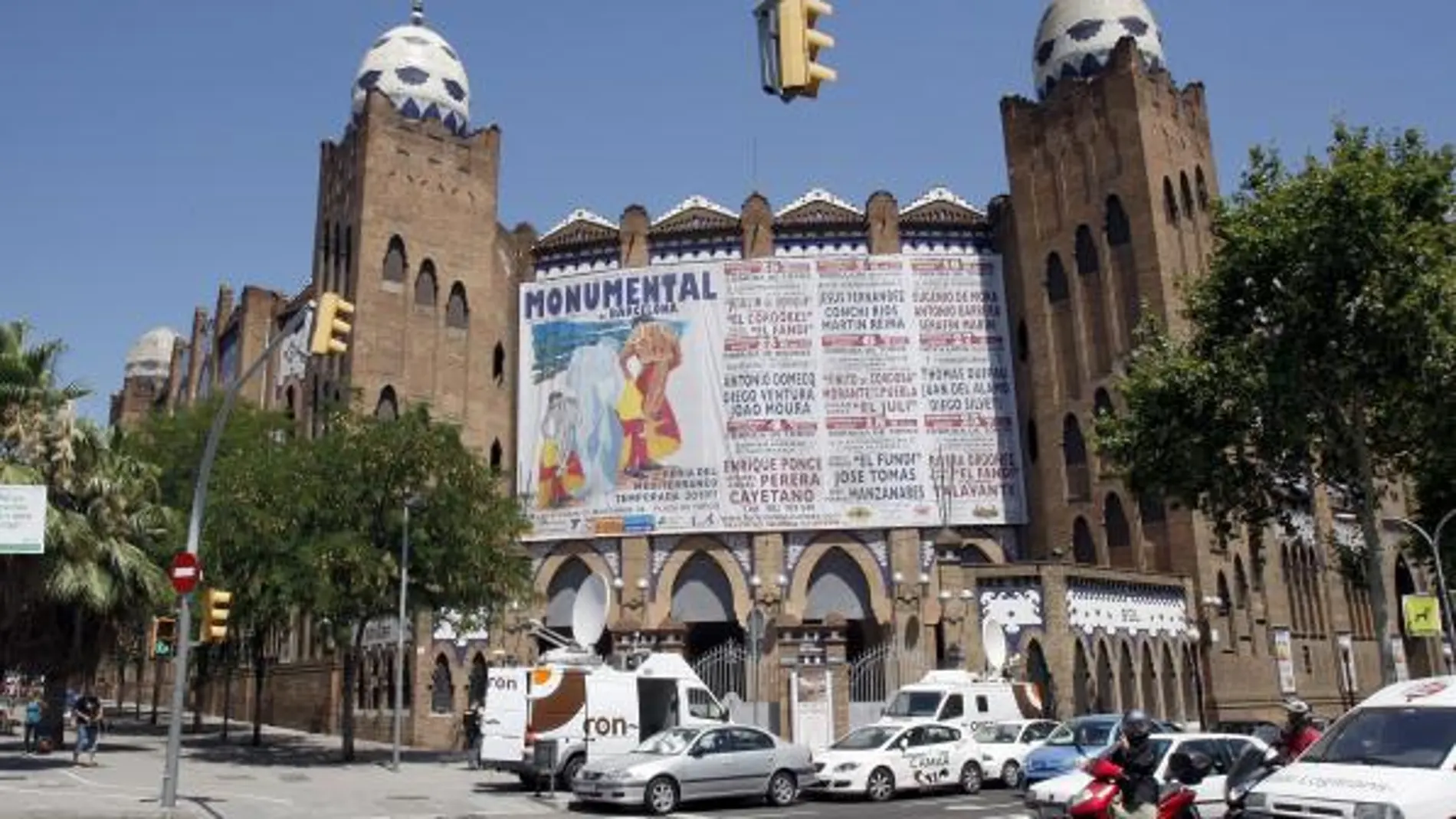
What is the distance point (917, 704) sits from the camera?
948 inches

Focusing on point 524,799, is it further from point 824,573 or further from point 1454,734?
point 824,573

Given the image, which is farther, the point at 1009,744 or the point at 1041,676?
the point at 1041,676

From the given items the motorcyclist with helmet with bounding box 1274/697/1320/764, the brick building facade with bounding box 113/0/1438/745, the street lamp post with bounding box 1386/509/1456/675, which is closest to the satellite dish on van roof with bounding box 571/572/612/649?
the brick building facade with bounding box 113/0/1438/745

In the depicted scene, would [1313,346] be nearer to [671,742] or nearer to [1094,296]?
[671,742]

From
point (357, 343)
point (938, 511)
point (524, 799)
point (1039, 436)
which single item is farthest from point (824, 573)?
point (524, 799)

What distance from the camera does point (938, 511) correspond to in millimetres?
42062

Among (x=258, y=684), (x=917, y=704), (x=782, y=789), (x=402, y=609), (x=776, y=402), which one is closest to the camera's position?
(x=782, y=789)

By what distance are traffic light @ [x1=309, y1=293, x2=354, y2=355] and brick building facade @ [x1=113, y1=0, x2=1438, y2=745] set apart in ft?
68.3

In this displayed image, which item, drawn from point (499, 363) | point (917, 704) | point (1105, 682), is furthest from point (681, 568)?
point (917, 704)

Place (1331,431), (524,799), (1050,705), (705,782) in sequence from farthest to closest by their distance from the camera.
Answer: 1. (1050,705)
2. (1331,431)
3. (524,799)
4. (705,782)

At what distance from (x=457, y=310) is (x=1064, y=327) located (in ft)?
72.0

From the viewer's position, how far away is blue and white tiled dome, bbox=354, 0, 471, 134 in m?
46.2

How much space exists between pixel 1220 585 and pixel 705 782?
26429 millimetres

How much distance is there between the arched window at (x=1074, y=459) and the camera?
41188mm
